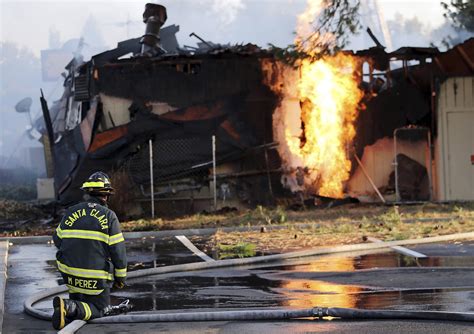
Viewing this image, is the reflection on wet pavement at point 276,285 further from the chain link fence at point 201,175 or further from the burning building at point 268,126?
the burning building at point 268,126

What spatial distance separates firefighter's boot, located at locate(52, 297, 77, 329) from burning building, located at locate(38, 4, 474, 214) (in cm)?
1423

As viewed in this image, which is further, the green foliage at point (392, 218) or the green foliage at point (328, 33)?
the green foliage at point (328, 33)

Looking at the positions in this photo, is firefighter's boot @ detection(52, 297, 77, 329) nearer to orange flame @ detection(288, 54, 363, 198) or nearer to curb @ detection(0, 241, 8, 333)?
curb @ detection(0, 241, 8, 333)

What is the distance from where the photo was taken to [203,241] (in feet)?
58.2

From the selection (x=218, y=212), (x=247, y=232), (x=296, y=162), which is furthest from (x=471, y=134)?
(x=247, y=232)

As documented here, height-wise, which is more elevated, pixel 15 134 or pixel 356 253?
pixel 15 134

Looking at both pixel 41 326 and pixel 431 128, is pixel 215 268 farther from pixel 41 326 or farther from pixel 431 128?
pixel 431 128

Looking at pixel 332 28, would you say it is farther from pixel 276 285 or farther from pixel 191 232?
pixel 276 285

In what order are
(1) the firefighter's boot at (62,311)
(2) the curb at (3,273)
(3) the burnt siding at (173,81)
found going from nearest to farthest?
(1) the firefighter's boot at (62,311) < (2) the curb at (3,273) < (3) the burnt siding at (173,81)

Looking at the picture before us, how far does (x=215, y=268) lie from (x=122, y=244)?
5111 mm

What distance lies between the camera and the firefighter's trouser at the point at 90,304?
8.78 meters

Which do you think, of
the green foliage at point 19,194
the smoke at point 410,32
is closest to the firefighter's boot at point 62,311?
the green foliage at point 19,194

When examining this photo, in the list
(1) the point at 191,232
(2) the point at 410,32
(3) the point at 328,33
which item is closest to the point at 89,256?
(1) the point at 191,232

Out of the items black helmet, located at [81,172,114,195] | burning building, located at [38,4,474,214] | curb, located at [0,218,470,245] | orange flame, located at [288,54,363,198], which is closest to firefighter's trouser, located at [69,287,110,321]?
black helmet, located at [81,172,114,195]
